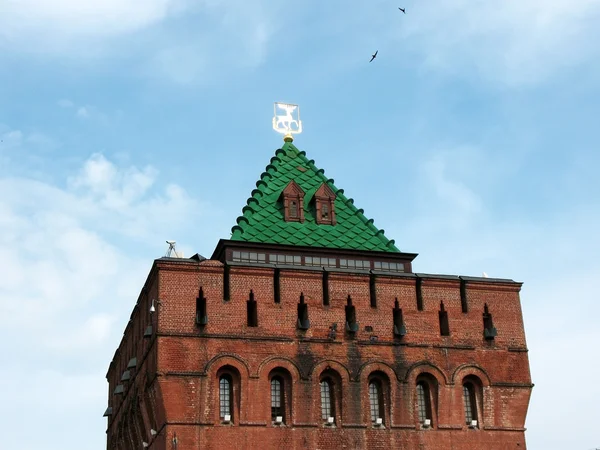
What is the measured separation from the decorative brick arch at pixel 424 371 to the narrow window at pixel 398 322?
1253 mm

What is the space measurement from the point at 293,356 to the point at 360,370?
2.48m

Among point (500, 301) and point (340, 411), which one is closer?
point (340, 411)

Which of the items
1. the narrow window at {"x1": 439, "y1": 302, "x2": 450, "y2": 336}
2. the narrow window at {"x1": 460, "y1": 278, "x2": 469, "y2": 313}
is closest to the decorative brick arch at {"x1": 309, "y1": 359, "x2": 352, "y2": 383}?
the narrow window at {"x1": 439, "y1": 302, "x2": 450, "y2": 336}

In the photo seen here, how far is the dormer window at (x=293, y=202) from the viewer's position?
137 feet

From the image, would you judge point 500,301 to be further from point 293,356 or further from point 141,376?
point 141,376

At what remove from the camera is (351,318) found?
122 feet

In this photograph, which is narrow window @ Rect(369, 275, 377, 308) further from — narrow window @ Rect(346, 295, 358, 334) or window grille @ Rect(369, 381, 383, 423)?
window grille @ Rect(369, 381, 383, 423)

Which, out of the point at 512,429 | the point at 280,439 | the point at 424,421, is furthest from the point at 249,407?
the point at 512,429

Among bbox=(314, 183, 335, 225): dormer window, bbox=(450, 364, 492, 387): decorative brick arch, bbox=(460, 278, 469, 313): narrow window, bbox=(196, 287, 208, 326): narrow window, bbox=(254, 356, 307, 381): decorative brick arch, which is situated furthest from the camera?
bbox=(314, 183, 335, 225): dormer window

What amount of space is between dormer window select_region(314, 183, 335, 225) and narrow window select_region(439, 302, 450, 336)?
249 inches

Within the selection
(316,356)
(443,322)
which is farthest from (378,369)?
(443,322)

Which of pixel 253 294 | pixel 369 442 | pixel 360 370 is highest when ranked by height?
pixel 253 294

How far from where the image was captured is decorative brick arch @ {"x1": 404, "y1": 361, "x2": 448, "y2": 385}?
36.8m

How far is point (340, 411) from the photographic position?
35812mm
